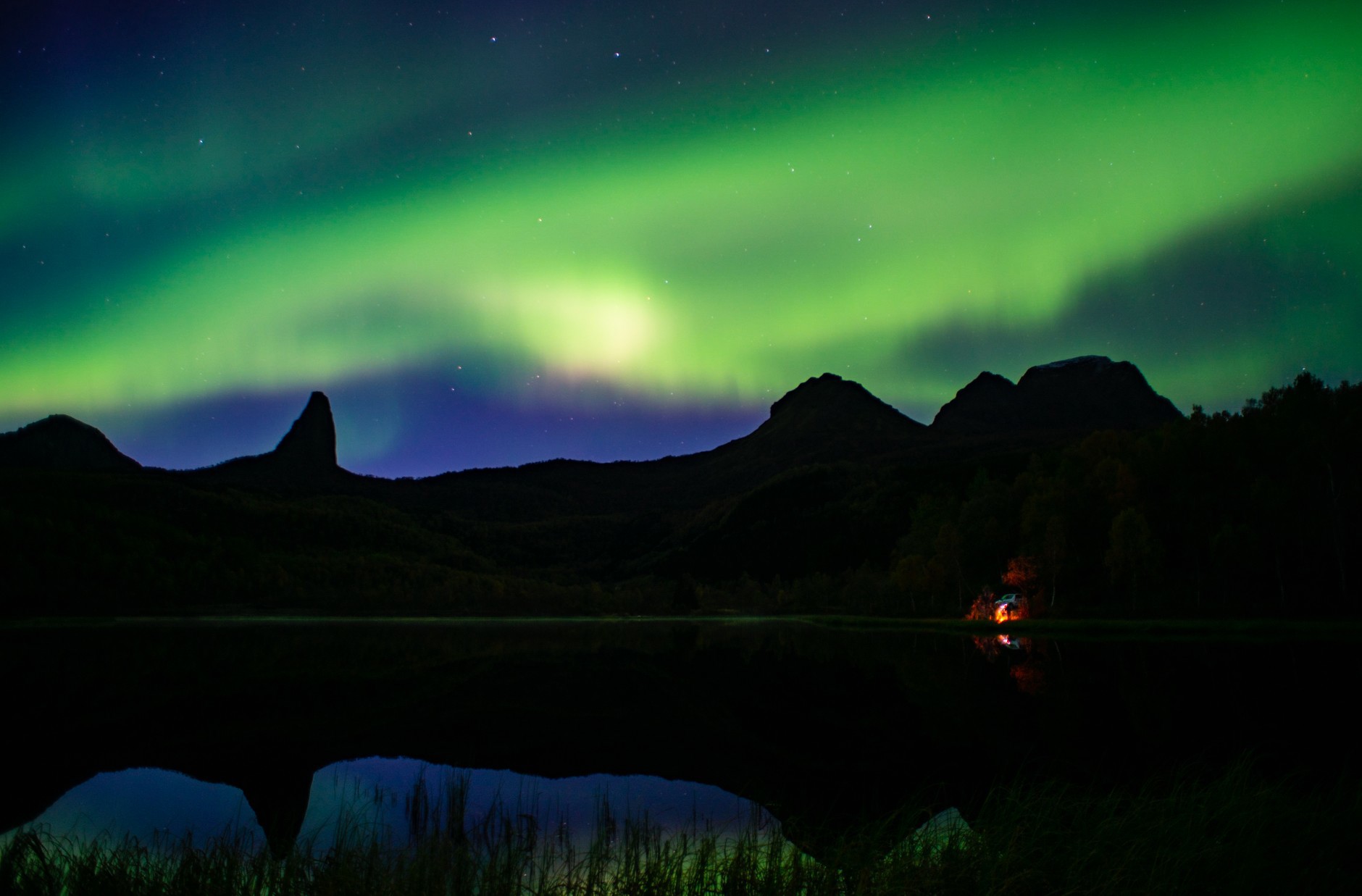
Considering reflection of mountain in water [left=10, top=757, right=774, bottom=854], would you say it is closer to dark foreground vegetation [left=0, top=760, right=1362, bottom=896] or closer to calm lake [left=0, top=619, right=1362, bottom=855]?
calm lake [left=0, top=619, right=1362, bottom=855]

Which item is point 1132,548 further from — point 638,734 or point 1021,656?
point 638,734

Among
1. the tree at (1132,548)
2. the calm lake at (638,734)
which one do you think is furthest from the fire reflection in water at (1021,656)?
the tree at (1132,548)

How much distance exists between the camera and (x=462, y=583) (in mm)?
192750

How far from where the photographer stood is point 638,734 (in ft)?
76.4

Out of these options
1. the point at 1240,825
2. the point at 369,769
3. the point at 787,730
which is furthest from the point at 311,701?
the point at 1240,825

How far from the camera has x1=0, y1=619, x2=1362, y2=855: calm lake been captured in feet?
49.6

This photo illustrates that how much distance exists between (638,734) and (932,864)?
50.0ft

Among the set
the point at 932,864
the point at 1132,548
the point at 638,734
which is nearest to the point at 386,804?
the point at 638,734

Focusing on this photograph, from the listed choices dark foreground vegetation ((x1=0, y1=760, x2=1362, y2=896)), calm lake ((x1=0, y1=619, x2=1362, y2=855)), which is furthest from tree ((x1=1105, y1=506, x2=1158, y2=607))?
dark foreground vegetation ((x1=0, y1=760, x2=1362, y2=896))

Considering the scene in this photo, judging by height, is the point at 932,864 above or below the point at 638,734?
above

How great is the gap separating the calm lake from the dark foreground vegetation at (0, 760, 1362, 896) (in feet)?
2.50

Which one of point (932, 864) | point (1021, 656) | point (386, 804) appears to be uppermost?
point (932, 864)

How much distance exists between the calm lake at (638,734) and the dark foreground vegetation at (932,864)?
0.76 metres

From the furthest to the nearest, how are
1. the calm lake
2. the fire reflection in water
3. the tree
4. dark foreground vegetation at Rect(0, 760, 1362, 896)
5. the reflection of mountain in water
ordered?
1. the tree
2. the fire reflection in water
3. the calm lake
4. the reflection of mountain in water
5. dark foreground vegetation at Rect(0, 760, 1362, 896)
